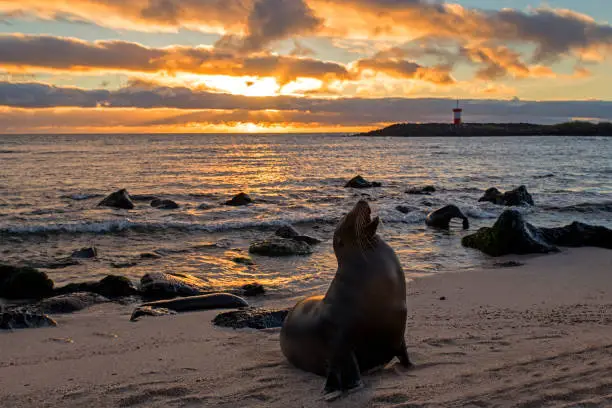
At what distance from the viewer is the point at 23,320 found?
817 cm

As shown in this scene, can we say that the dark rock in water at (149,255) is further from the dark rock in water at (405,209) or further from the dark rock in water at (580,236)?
the dark rock in water at (405,209)

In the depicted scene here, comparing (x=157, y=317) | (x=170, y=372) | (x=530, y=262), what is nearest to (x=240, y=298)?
(x=157, y=317)

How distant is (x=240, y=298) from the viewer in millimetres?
9891

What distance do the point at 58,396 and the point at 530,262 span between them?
33.3ft

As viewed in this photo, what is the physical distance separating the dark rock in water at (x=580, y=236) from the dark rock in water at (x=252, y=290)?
303 inches

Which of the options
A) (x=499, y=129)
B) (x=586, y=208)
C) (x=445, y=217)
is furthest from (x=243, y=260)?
(x=499, y=129)

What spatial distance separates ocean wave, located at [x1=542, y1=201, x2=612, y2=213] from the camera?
76.9ft

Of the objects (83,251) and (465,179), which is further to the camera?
(465,179)

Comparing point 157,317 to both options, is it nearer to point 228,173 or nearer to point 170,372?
point 170,372

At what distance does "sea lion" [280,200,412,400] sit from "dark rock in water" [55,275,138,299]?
5732 mm

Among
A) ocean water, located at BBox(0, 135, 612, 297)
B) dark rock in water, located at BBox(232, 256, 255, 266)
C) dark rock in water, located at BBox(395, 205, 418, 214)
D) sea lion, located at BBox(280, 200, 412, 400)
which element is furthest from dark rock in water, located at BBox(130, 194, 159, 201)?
sea lion, located at BBox(280, 200, 412, 400)

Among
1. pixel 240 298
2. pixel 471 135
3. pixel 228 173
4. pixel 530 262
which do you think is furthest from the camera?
pixel 471 135

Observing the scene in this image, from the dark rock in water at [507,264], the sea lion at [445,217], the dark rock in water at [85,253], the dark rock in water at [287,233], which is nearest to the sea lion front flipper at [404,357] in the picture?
the dark rock in water at [507,264]

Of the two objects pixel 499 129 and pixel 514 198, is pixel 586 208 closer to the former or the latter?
pixel 514 198
